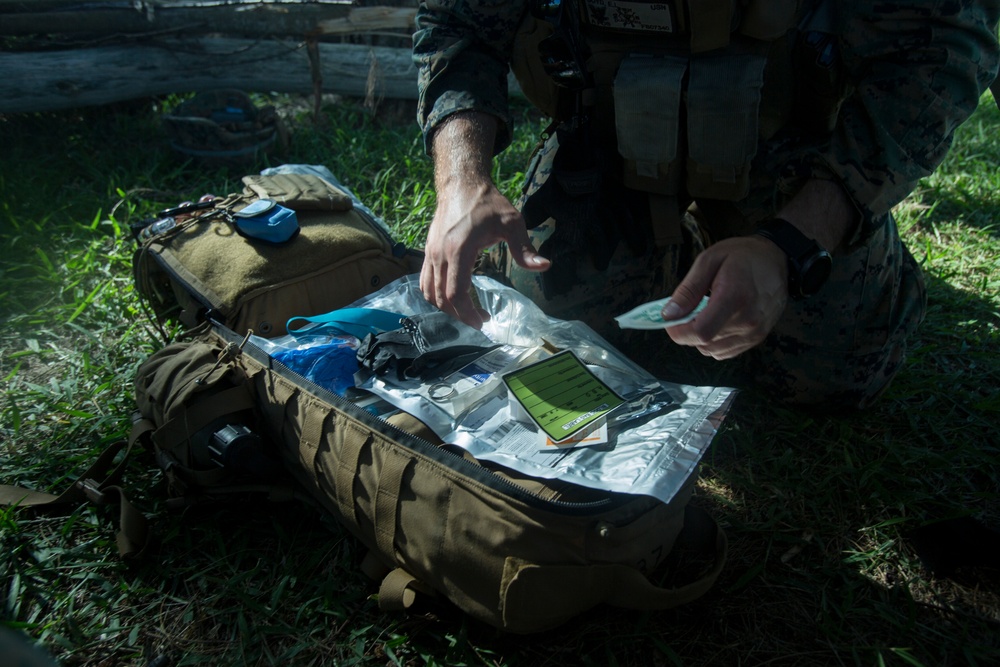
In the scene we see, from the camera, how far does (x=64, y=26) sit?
377cm

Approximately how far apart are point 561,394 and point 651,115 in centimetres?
85

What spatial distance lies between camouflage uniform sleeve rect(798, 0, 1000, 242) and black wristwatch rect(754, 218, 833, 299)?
23cm

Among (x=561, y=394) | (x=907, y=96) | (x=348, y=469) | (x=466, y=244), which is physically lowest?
(x=348, y=469)

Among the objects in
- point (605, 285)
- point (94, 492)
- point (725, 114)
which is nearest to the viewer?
point (94, 492)

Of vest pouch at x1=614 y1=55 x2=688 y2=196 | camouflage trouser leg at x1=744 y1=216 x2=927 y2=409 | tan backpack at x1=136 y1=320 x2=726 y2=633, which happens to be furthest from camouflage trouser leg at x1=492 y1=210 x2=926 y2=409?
tan backpack at x1=136 y1=320 x2=726 y2=633

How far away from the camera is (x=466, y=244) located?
1.62 meters

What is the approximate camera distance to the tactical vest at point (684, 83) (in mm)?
1834

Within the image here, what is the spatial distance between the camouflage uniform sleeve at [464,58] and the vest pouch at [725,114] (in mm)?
550

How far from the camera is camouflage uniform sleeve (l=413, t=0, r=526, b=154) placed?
2.07 meters

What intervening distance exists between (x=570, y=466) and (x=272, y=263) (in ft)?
3.69

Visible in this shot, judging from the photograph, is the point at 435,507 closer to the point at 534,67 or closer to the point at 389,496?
the point at 389,496

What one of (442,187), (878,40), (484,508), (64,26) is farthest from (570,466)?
(64,26)

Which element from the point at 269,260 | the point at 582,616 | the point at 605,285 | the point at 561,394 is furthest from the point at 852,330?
the point at 269,260

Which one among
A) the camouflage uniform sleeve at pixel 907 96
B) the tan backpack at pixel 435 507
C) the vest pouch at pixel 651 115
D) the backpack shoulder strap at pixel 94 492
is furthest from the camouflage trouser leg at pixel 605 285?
the backpack shoulder strap at pixel 94 492
